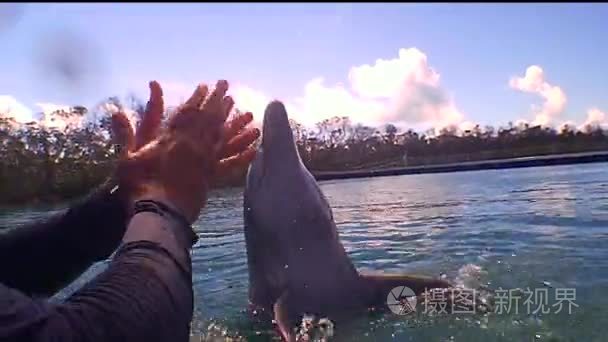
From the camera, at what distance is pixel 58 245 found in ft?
5.97

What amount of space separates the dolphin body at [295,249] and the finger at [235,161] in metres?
2.32

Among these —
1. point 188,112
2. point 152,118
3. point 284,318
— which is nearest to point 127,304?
point 188,112

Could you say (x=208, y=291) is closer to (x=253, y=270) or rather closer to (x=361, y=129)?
(x=253, y=270)

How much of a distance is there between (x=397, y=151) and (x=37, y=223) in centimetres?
6367

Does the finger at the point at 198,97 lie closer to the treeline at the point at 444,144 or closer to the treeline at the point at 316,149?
the treeline at the point at 316,149

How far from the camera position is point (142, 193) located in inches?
55.7

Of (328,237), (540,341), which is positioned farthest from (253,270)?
(540,341)

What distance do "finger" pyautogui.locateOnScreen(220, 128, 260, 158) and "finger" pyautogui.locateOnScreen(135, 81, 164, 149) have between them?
200 mm

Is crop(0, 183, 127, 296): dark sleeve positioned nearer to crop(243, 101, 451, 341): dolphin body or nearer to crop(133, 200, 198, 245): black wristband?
crop(133, 200, 198, 245): black wristband

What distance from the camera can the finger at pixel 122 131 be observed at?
1.63 metres

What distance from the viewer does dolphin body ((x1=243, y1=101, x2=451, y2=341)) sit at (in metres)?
4.11

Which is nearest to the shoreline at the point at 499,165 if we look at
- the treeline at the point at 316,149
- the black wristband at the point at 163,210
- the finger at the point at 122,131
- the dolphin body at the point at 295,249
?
the treeline at the point at 316,149

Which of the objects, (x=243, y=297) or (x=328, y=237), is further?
(x=243, y=297)

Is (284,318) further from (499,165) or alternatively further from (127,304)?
(499,165)
